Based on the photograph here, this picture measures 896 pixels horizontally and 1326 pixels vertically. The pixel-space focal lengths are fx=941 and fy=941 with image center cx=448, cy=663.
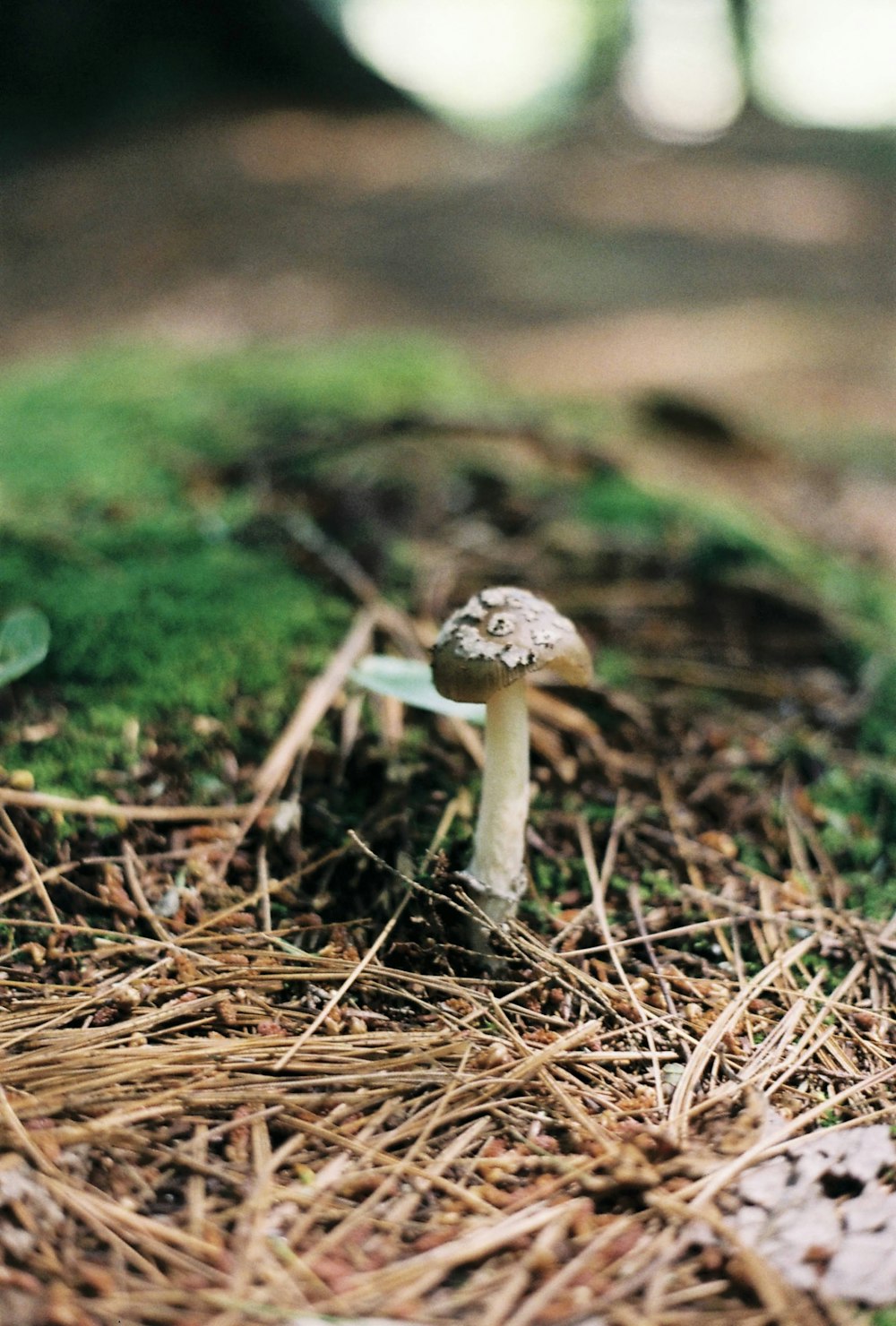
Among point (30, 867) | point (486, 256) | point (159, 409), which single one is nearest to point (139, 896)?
point (30, 867)

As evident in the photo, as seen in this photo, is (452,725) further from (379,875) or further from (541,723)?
(379,875)

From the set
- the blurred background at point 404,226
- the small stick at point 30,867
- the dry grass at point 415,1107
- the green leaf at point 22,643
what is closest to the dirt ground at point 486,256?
the blurred background at point 404,226

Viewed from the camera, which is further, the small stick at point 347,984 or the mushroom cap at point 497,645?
the mushroom cap at point 497,645

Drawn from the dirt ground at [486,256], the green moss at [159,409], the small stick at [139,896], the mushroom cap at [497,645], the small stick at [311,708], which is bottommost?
the small stick at [139,896]

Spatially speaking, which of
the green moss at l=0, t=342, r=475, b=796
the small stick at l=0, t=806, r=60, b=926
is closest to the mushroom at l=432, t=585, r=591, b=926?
the green moss at l=0, t=342, r=475, b=796

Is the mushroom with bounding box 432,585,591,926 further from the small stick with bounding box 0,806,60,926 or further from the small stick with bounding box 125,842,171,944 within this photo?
the small stick with bounding box 0,806,60,926

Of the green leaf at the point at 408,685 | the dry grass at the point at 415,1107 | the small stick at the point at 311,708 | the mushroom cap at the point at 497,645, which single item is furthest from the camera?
the small stick at the point at 311,708

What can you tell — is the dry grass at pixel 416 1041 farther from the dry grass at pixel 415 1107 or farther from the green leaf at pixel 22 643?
the green leaf at pixel 22 643

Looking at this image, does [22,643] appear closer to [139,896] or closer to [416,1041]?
[139,896]
